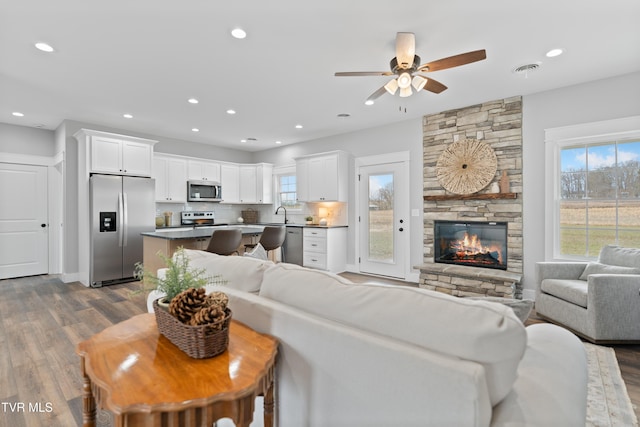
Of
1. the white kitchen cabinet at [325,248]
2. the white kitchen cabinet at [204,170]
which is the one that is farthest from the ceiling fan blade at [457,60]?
the white kitchen cabinet at [204,170]

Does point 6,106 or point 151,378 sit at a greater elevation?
point 6,106

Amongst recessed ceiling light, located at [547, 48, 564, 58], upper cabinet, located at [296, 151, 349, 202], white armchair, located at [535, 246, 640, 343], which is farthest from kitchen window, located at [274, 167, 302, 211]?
recessed ceiling light, located at [547, 48, 564, 58]

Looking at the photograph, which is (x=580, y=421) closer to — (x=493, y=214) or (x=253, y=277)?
(x=253, y=277)

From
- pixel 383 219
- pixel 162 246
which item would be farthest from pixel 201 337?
pixel 383 219

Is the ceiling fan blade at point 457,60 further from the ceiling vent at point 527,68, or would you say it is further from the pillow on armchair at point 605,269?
the pillow on armchair at point 605,269

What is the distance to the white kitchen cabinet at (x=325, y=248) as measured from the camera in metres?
5.73

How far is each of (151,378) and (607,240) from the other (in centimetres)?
477

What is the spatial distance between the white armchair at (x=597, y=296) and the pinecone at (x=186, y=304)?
3.28 m

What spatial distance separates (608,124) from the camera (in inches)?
141

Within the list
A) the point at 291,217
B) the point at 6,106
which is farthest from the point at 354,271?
the point at 6,106

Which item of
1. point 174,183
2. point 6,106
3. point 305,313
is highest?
point 6,106

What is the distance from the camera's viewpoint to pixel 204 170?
6.89 meters

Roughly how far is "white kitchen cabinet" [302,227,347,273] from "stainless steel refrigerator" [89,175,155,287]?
9.30 ft

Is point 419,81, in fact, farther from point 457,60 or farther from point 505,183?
point 505,183
